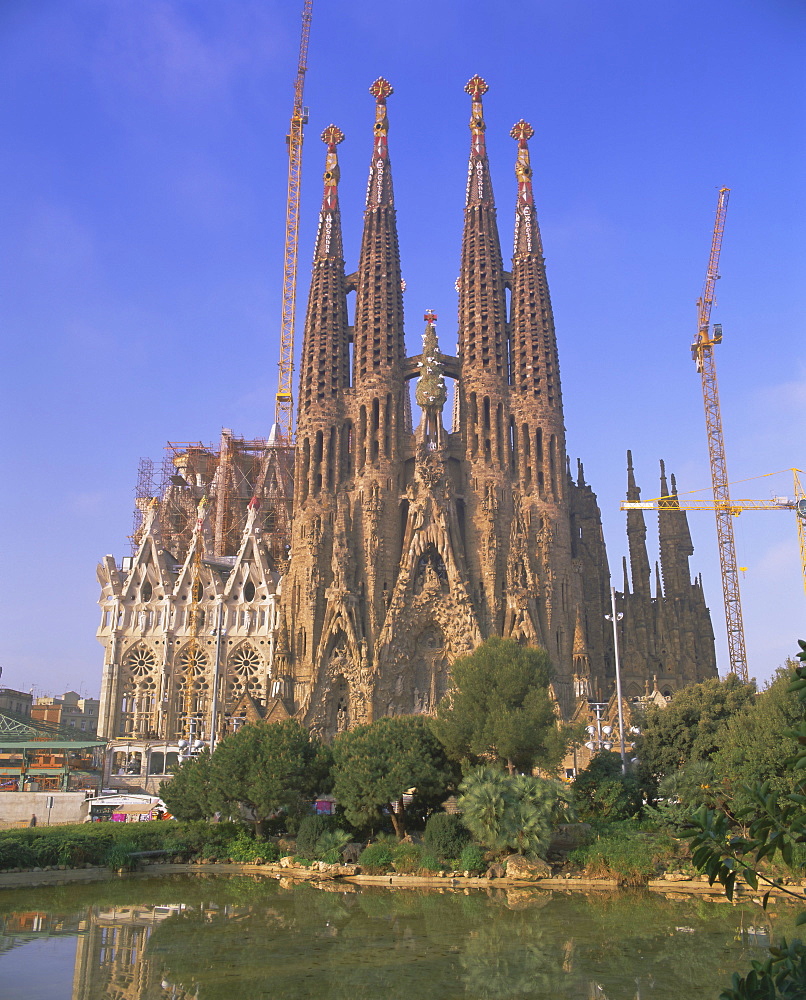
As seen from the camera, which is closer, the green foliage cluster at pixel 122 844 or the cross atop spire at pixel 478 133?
the green foliage cluster at pixel 122 844

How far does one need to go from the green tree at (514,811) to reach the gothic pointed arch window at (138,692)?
39.3m

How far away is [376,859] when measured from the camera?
93.3 ft

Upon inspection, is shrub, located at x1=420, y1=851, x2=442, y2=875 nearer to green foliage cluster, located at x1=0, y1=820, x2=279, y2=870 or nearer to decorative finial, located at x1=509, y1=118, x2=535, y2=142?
green foliage cluster, located at x1=0, y1=820, x2=279, y2=870

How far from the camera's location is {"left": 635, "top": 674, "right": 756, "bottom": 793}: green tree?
33.2 meters

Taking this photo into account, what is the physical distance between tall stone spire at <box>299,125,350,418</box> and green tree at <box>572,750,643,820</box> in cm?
3628

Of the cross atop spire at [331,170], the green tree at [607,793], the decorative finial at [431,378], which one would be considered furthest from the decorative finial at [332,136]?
the green tree at [607,793]

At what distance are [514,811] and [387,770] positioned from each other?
5.18m

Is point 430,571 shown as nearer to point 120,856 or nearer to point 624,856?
point 120,856

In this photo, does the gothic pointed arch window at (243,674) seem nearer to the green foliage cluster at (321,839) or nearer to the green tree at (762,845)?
the green foliage cluster at (321,839)

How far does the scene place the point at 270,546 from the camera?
7025cm

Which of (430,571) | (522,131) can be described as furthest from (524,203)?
(430,571)

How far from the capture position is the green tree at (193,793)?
102 ft

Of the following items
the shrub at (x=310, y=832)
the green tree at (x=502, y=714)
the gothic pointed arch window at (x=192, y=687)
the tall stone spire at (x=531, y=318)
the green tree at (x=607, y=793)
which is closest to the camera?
the shrub at (x=310, y=832)

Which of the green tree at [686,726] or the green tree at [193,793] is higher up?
the green tree at [686,726]
